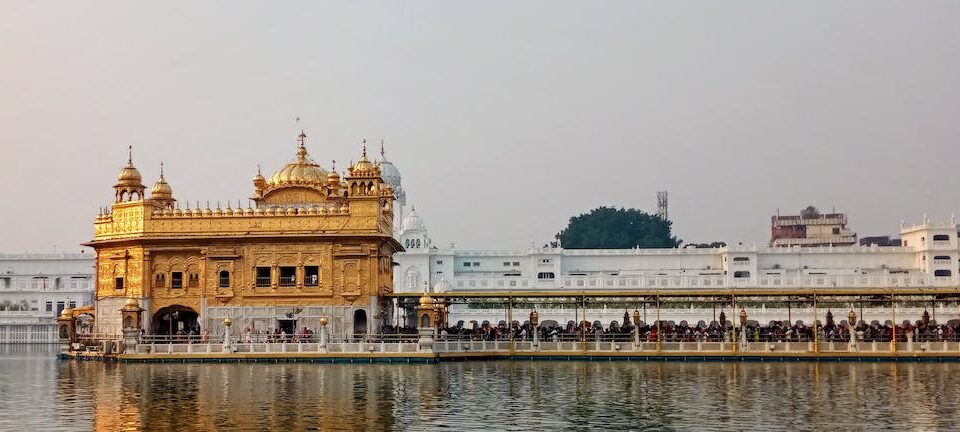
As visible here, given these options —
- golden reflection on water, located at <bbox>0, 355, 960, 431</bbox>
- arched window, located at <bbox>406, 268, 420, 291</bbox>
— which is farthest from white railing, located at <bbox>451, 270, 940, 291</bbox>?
golden reflection on water, located at <bbox>0, 355, 960, 431</bbox>

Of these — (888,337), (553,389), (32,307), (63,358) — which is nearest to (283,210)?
(63,358)

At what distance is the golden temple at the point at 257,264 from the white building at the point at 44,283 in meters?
62.0

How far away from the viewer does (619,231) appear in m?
135

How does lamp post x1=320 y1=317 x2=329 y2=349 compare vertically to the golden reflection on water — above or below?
above

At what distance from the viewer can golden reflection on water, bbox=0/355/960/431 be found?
25188 mm

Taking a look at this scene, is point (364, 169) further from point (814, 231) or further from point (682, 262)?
point (814, 231)

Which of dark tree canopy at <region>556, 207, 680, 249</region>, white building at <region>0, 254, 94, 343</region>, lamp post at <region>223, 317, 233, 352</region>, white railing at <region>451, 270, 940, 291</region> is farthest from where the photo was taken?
dark tree canopy at <region>556, 207, 680, 249</region>

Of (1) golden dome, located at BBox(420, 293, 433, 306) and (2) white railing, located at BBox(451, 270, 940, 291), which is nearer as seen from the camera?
(1) golden dome, located at BBox(420, 293, 433, 306)

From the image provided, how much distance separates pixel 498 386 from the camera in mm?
33594

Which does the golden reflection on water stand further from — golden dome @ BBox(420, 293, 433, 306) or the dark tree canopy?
the dark tree canopy

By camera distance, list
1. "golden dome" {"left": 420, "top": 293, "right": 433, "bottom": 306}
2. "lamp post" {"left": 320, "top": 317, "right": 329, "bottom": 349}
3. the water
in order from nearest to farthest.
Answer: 1. the water
2. "lamp post" {"left": 320, "top": 317, "right": 329, "bottom": 349}
3. "golden dome" {"left": 420, "top": 293, "right": 433, "bottom": 306}

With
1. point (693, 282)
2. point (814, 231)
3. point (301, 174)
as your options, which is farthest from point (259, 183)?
point (814, 231)

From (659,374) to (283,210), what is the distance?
17.7 meters

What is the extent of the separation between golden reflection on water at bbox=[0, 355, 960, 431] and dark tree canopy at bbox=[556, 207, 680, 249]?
299 feet
